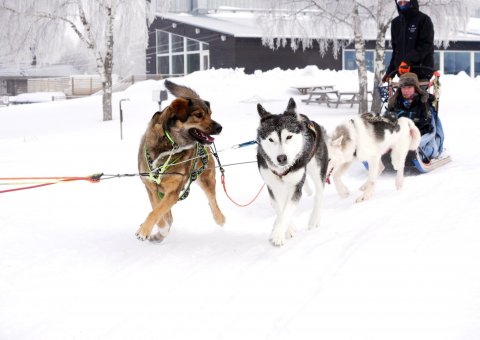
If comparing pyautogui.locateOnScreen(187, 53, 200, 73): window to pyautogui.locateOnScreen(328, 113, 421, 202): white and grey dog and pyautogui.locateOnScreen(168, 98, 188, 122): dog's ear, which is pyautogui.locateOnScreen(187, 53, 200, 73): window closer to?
pyautogui.locateOnScreen(328, 113, 421, 202): white and grey dog

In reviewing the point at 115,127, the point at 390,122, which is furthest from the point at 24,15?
the point at 390,122

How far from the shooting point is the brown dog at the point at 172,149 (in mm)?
4164

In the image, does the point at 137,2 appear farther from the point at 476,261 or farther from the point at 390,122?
the point at 476,261

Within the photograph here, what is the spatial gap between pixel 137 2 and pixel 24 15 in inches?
135

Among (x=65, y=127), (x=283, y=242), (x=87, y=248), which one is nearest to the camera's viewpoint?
(x=283, y=242)

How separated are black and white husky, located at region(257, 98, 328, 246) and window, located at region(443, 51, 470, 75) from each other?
90.9 ft

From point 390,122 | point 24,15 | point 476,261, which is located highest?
point 24,15

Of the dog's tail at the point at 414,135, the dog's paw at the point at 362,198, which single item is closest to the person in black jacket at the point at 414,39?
the dog's tail at the point at 414,135

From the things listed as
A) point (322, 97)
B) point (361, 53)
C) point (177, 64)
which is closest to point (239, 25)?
point (177, 64)

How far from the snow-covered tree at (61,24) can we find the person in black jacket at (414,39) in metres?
11.5

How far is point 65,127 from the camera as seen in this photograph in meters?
16.0

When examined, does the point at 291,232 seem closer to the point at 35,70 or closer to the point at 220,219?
the point at 220,219

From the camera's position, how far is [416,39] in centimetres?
693

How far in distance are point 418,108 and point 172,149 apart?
3.77 meters
